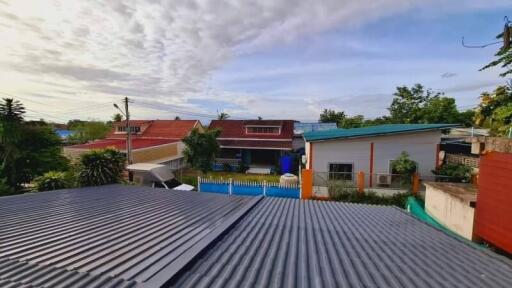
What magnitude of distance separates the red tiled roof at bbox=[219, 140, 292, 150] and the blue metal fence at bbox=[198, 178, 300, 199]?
10.1 metres

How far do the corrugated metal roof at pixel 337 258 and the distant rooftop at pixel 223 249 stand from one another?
0.06 feet

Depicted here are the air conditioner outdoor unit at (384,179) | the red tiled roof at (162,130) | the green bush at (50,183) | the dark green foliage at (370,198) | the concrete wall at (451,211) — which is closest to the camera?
the concrete wall at (451,211)

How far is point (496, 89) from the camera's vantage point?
37.2ft

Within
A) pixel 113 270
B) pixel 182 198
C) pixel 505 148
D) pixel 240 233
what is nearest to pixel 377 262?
pixel 240 233

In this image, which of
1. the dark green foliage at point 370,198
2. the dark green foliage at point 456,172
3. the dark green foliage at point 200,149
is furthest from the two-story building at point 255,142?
the dark green foliage at point 456,172

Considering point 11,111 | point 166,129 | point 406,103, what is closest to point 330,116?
point 406,103

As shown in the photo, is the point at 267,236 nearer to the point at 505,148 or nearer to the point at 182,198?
the point at 182,198

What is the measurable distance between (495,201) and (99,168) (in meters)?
13.2

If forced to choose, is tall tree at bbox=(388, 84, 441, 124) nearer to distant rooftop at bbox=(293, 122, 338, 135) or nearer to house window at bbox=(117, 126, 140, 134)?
distant rooftop at bbox=(293, 122, 338, 135)

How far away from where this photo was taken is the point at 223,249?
346 centimetres

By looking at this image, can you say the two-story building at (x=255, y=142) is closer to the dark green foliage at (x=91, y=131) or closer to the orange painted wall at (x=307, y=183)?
the orange painted wall at (x=307, y=183)

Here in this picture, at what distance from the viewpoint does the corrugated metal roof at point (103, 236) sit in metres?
2.74

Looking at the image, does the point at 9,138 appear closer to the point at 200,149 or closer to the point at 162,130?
the point at 200,149

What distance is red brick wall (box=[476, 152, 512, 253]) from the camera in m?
4.97
